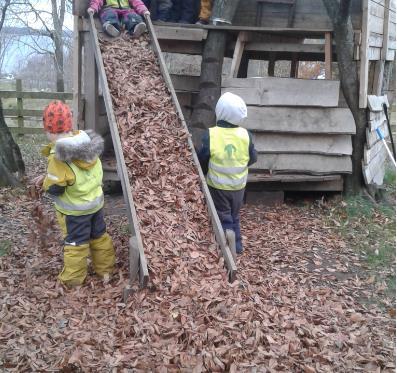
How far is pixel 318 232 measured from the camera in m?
6.53

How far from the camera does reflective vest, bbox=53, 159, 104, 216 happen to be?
14.7 ft

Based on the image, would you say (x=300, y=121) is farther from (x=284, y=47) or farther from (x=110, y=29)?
(x=110, y=29)

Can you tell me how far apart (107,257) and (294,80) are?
12.9 ft

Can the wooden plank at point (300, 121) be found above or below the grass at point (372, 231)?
above

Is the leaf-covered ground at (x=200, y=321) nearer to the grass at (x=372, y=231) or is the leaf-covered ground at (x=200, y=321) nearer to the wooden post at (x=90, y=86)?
the grass at (x=372, y=231)

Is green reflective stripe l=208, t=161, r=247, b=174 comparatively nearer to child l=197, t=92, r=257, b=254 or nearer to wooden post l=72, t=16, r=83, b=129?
child l=197, t=92, r=257, b=254

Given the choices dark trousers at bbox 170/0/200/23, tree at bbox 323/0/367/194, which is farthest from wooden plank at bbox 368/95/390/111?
dark trousers at bbox 170/0/200/23

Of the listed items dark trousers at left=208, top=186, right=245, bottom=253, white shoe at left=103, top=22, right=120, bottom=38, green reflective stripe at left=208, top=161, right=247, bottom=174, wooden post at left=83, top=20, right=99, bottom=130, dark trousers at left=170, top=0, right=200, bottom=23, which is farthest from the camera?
dark trousers at left=170, top=0, right=200, bottom=23

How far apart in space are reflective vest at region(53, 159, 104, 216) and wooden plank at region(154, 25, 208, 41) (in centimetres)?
349

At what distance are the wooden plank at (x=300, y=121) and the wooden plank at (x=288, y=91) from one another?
123mm

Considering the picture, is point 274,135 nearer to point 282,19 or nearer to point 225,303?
point 282,19

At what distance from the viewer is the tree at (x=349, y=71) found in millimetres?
6926

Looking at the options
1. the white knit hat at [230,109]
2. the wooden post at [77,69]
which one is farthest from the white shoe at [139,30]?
the white knit hat at [230,109]

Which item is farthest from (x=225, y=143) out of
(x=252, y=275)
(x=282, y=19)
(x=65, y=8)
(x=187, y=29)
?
(x=65, y=8)
